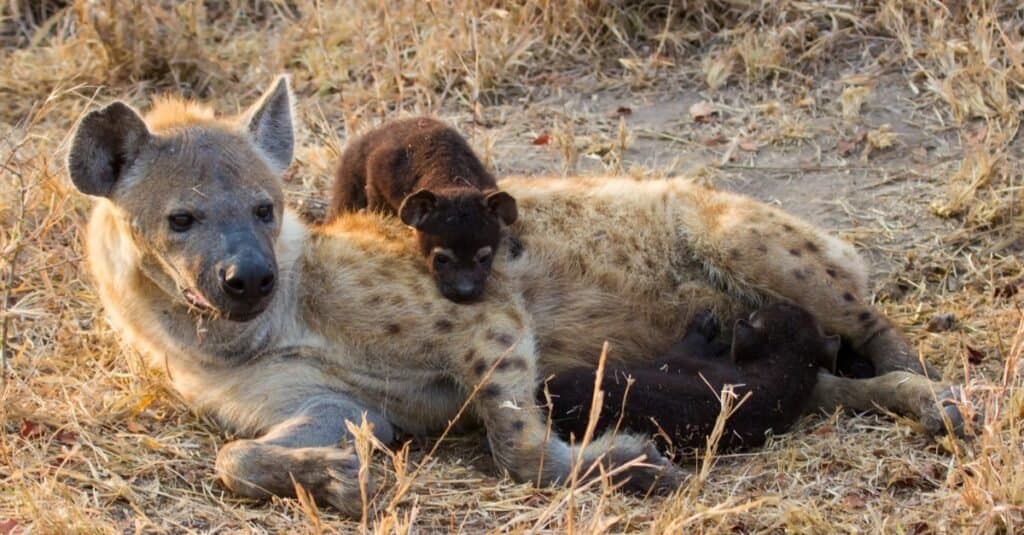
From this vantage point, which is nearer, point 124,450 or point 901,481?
point 901,481

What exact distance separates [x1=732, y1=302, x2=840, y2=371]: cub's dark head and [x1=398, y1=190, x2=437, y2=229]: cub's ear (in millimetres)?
889

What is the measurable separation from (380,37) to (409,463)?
2.77 meters

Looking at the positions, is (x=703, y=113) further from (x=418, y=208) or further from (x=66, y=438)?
(x=66, y=438)

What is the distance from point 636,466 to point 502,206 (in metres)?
0.86

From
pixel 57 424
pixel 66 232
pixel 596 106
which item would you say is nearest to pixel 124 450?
pixel 57 424

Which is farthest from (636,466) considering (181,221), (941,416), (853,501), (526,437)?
(181,221)

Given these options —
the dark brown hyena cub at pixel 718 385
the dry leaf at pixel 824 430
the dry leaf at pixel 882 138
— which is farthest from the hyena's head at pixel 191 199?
the dry leaf at pixel 882 138

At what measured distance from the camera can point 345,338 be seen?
3676mm

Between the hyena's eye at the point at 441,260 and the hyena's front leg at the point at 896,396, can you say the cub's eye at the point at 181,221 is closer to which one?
the hyena's eye at the point at 441,260

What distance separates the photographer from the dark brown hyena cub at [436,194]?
3.77 meters

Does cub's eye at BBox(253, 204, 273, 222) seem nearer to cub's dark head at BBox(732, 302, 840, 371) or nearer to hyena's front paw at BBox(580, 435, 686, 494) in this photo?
hyena's front paw at BBox(580, 435, 686, 494)

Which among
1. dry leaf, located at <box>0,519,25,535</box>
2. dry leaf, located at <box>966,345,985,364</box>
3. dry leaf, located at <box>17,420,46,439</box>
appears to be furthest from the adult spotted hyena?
dry leaf, located at <box>0,519,25,535</box>

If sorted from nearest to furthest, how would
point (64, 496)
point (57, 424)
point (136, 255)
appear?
point (64, 496) < point (136, 255) < point (57, 424)

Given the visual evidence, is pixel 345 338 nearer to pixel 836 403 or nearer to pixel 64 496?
pixel 64 496
